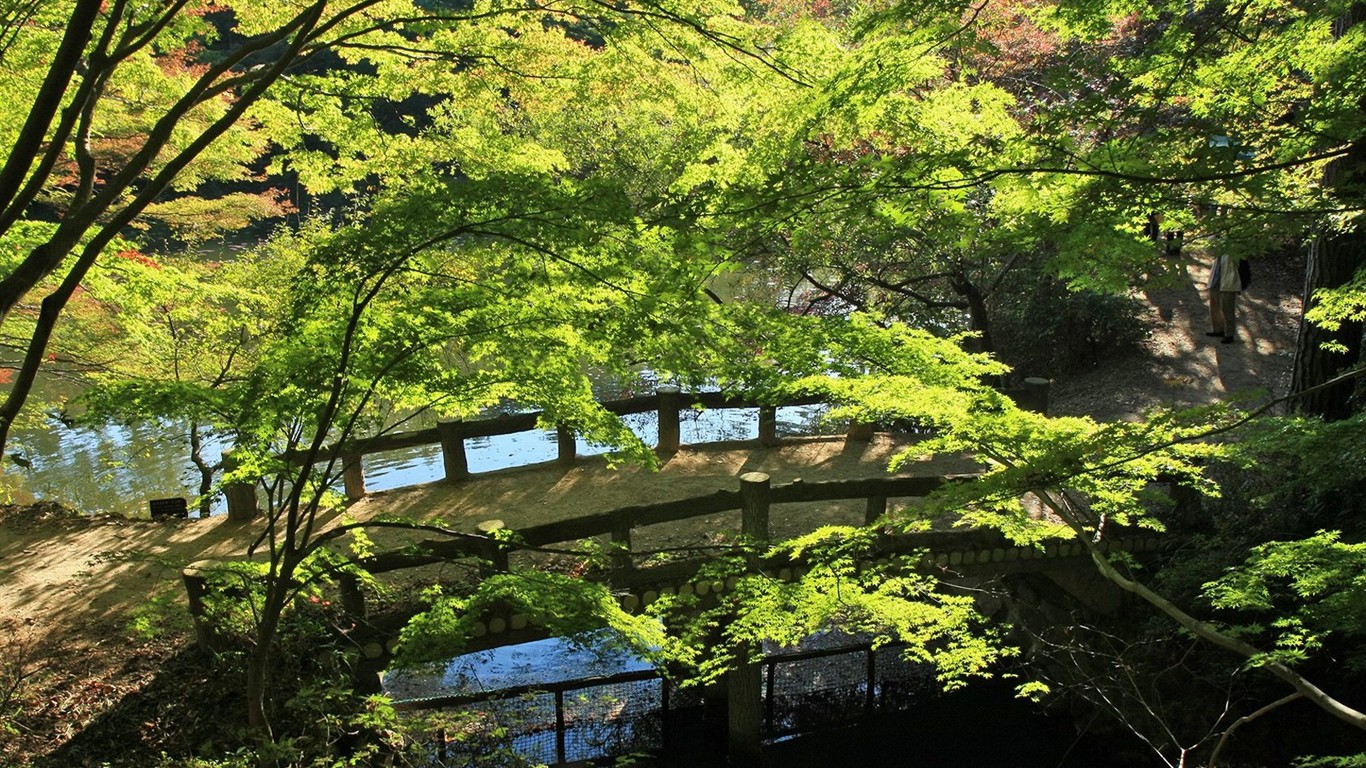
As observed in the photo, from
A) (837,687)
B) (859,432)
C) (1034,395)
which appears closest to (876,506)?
(837,687)

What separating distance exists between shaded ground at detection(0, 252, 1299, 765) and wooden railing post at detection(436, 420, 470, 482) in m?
0.15

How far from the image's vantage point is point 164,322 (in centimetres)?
939

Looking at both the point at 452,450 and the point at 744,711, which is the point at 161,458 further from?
the point at 744,711

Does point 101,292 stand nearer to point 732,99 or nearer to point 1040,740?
point 732,99

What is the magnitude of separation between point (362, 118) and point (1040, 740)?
8414 millimetres

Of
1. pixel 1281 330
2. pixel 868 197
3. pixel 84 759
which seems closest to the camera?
pixel 868 197

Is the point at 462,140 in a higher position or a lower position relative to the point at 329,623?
higher

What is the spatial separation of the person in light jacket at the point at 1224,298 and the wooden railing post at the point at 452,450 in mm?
10115

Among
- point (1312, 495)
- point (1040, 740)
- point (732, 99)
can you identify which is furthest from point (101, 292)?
point (1312, 495)

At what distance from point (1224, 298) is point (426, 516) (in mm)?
11600

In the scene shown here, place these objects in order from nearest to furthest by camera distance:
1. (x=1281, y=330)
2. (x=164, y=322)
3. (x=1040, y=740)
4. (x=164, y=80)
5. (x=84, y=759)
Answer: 1. (x=84, y=759)
2. (x=164, y=80)
3. (x=1040, y=740)
4. (x=164, y=322)
5. (x=1281, y=330)

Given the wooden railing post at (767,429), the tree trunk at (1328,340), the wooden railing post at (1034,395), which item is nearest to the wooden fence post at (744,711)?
the wooden railing post at (767,429)

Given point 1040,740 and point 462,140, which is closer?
point 462,140

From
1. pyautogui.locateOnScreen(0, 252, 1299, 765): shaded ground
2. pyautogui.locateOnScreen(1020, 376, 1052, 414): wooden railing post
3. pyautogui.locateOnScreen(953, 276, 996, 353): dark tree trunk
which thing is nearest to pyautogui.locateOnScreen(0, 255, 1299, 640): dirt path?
pyautogui.locateOnScreen(0, 252, 1299, 765): shaded ground
